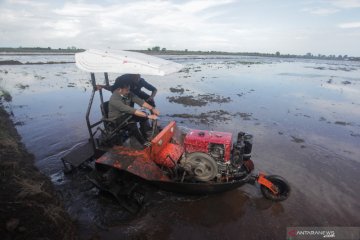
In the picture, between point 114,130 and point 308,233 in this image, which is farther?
point 114,130

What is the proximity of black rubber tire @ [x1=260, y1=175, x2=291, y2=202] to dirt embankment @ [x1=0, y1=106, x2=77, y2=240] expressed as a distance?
3829 millimetres

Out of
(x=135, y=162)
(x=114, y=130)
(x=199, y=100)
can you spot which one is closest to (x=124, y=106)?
(x=114, y=130)

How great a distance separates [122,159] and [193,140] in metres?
1.49

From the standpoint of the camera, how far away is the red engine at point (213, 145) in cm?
496

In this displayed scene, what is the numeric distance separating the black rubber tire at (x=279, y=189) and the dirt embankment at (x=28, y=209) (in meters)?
3.83

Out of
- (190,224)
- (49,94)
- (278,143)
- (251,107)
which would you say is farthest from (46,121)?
(251,107)

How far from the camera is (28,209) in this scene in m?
3.94

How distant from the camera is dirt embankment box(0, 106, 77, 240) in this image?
351 centimetres

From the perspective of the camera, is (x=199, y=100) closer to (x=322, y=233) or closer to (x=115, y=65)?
(x=115, y=65)

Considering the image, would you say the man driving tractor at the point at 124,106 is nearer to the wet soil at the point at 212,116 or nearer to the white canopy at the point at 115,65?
the white canopy at the point at 115,65

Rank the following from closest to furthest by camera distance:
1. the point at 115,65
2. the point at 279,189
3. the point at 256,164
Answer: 1. the point at 115,65
2. the point at 279,189
3. the point at 256,164

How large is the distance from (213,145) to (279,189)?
5.77 ft

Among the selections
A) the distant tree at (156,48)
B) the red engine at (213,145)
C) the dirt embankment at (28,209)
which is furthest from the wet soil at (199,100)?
the distant tree at (156,48)

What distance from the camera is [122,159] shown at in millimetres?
4730
